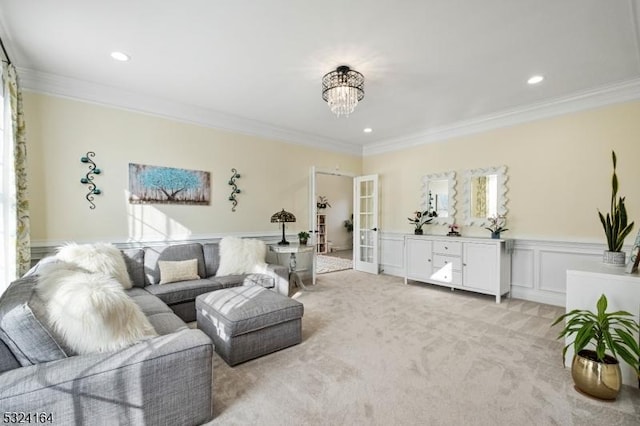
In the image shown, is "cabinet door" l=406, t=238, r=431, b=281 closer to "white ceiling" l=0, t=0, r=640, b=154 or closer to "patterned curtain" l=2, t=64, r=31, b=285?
"white ceiling" l=0, t=0, r=640, b=154

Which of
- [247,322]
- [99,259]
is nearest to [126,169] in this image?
[99,259]

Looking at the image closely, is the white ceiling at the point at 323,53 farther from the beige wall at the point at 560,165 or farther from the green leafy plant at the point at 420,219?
the green leafy plant at the point at 420,219

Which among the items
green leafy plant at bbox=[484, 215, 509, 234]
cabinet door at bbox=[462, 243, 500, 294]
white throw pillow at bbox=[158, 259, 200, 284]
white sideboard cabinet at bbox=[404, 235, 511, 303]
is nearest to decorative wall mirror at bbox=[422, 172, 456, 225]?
white sideboard cabinet at bbox=[404, 235, 511, 303]

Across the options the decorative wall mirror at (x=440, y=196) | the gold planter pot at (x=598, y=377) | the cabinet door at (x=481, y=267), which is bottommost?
the gold planter pot at (x=598, y=377)

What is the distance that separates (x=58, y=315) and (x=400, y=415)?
2.00 metres

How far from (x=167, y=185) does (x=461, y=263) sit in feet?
14.8

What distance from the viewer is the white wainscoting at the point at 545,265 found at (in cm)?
356

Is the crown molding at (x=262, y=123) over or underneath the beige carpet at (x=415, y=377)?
over

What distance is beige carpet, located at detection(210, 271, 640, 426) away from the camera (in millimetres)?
1700

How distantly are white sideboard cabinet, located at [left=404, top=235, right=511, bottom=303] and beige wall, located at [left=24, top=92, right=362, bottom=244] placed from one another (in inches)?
101

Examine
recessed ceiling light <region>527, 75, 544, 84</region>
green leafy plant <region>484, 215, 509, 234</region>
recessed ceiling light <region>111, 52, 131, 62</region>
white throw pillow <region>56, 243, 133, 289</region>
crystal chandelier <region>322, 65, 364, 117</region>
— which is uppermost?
recessed ceiling light <region>111, 52, 131, 62</region>

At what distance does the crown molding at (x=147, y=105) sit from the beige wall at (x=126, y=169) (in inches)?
3.1

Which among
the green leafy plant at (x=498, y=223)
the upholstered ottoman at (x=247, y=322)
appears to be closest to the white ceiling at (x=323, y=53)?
the green leafy plant at (x=498, y=223)

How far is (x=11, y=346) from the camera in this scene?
127 centimetres
